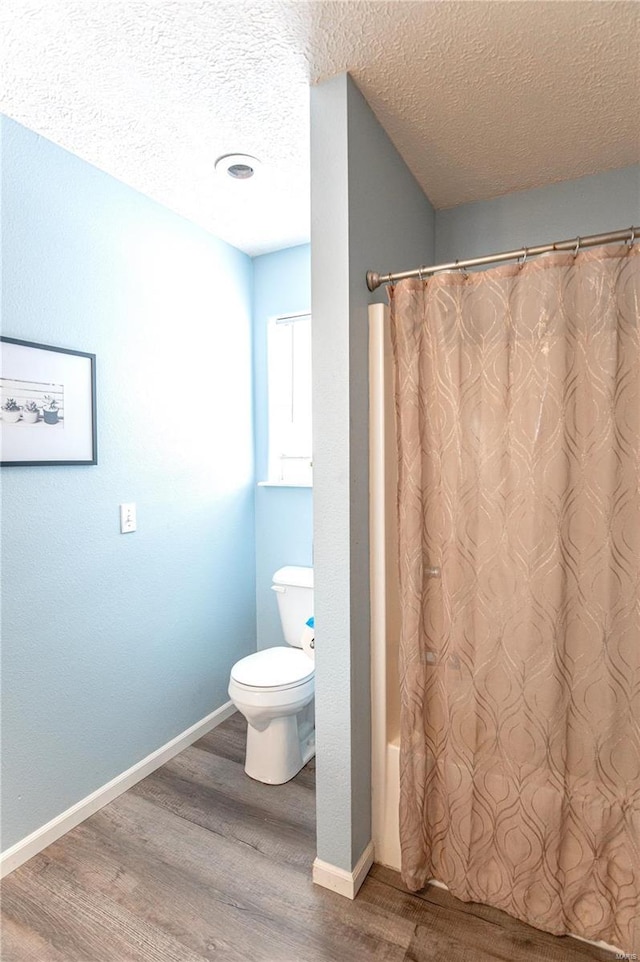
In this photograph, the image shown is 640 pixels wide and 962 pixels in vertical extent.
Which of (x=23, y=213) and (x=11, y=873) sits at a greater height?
(x=23, y=213)

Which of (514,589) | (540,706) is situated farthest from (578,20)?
(540,706)

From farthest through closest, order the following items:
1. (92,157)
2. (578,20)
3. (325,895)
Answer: (92,157), (325,895), (578,20)

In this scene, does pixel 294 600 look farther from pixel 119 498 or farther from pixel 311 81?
pixel 311 81

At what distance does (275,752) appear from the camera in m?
2.00

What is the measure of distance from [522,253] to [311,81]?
2.62 ft

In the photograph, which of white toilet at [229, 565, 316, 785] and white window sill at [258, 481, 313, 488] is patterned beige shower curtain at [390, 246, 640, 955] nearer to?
white toilet at [229, 565, 316, 785]

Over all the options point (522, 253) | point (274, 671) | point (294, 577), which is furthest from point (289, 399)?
point (522, 253)

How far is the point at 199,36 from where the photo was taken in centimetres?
124

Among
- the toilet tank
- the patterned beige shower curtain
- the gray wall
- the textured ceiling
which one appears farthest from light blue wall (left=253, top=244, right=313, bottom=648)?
the patterned beige shower curtain

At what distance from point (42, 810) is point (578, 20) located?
282 centimetres

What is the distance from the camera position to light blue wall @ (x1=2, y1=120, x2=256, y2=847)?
1.61m

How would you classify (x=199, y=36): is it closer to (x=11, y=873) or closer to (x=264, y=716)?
(x=264, y=716)

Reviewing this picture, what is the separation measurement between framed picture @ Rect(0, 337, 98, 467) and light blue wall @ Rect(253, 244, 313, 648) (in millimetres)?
1028

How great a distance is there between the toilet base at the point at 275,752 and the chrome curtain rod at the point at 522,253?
172 cm
